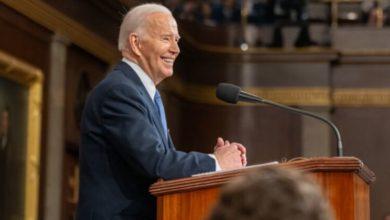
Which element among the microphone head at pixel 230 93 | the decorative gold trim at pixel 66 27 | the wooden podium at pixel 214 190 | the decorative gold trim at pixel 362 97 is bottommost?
the wooden podium at pixel 214 190

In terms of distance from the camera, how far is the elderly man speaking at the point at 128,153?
367 cm

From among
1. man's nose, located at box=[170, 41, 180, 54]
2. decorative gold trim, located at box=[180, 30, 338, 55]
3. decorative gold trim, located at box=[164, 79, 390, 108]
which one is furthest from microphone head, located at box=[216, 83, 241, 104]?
decorative gold trim, located at box=[180, 30, 338, 55]

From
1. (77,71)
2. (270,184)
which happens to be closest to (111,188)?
(270,184)

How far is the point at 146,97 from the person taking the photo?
3.88 m

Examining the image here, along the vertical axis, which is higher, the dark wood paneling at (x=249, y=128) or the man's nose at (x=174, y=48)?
the dark wood paneling at (x=249, y=128)

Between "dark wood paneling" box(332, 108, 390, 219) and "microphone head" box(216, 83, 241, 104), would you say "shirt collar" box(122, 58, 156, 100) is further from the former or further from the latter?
"dark wood paneling" box(332, 108, 390, 219)

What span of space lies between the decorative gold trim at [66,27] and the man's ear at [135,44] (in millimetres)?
4855

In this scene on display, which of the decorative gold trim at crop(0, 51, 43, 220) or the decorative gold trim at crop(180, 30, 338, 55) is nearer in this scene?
the decorative gold trim at crop(0, 51, 43, 220)

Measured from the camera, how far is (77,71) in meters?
10.5

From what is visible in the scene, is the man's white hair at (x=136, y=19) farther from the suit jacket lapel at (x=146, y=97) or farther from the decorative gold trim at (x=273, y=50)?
the decorative gold trim at (x=273, y=50)

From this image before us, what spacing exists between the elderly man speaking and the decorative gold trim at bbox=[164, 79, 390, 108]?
10.3 meters

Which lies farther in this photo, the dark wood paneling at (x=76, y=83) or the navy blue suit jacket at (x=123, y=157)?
the dark wood paneling at (x=76, y=83)

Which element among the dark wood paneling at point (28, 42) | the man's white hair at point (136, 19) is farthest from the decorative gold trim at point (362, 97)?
the man's white hair at point (136, 19)

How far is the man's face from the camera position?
3.96 meters
